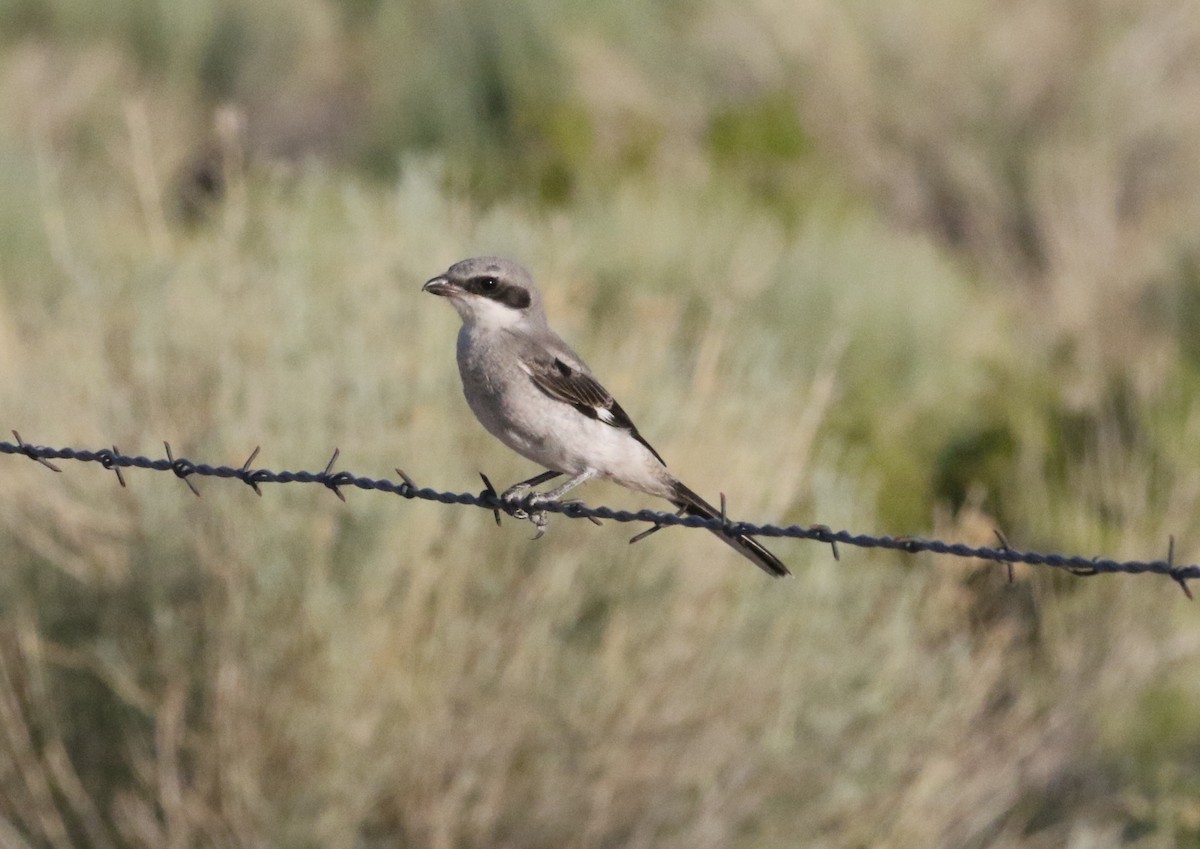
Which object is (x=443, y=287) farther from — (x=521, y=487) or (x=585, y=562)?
(x=585, y=562)

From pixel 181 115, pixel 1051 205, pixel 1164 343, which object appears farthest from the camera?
pixel 181 115

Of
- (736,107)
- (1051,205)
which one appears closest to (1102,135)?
(1051,205)

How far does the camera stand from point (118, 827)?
7.27 meters

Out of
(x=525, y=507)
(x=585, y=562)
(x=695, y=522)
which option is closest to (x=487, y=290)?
(x=525, y=507)

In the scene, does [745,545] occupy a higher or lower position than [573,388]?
lower

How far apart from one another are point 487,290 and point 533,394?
0.42 m

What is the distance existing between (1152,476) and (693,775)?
3.67 metres

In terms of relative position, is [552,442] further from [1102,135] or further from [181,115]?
[181,115]

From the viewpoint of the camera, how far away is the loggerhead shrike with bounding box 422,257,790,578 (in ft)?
18.6

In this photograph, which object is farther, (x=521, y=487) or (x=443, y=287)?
(x=521, y=487)

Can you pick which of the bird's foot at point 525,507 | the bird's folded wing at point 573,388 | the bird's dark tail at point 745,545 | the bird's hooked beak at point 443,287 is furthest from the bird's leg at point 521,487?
the bird's hooked beak at point 443,287

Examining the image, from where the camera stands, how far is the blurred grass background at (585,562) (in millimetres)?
7180

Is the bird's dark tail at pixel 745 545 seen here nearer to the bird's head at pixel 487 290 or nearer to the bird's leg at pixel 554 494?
the bird's leg at pixel 554 494

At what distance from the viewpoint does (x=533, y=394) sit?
5.70 m
